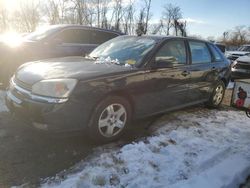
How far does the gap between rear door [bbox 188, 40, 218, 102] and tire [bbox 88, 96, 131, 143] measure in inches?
68.2

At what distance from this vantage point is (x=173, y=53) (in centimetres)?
483

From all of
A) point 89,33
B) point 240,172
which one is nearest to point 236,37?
point 89,33

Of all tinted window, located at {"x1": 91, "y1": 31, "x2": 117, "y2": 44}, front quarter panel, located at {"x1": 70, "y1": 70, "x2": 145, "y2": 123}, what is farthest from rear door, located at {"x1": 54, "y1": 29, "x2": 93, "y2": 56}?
front quarter panel, located at {"x1": 70, "y1": 70, "x2": 145, "y2": 123}

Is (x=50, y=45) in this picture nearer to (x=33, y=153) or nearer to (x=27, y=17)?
(x=33, y=153)

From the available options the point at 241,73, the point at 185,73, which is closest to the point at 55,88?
the point at 185,73

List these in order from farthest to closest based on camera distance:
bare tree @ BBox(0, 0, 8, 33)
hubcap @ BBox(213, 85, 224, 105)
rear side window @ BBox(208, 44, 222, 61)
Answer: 1. bare tree @ BBox(0, 0, 8, 33)
2. hubcap @ BBox(213, 85, 224, 105)
3. rear side window @ BBox(208, 44, 222, 61)

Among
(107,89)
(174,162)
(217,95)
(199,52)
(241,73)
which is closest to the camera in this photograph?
(174,162)

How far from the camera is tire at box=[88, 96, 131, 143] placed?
12.0ft

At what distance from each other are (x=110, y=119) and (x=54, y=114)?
840 millimetres

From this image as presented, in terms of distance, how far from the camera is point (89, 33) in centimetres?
789

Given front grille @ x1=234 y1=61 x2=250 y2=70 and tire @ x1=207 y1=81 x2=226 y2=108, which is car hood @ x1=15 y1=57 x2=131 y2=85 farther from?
front grille @ x1=234 y1=61 x2=250 y2=70

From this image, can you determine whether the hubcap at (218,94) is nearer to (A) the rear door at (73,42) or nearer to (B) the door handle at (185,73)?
(B) the door handle at (185,73)

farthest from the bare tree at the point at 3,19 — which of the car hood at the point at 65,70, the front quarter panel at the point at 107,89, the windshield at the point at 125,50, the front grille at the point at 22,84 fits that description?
the front quarter panel at the point at 107,89

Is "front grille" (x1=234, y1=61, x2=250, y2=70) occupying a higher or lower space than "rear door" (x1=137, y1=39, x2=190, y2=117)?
lower
